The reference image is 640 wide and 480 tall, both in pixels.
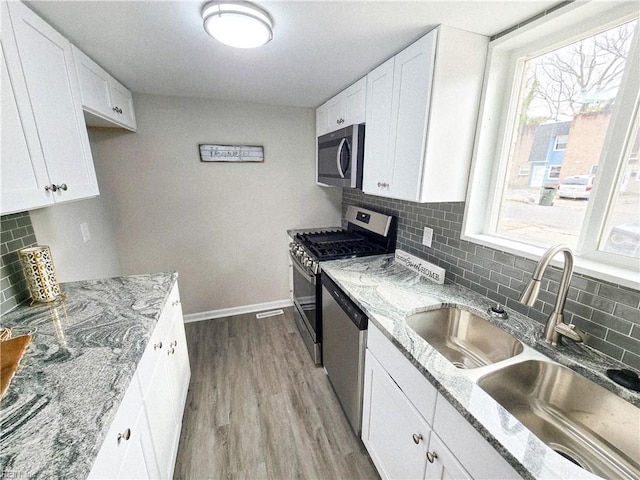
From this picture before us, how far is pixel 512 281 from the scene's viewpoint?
1.29m

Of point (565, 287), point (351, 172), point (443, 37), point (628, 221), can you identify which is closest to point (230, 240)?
point (351, 172)

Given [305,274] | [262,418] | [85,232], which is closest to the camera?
[262,418]

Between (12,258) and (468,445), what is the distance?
2.07m

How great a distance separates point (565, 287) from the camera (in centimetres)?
97

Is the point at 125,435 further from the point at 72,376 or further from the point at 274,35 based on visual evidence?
the point at 274,35

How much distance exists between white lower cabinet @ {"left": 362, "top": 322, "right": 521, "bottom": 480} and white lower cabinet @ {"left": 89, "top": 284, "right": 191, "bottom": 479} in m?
1.00

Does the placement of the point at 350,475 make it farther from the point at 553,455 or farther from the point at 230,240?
the point at 230,240

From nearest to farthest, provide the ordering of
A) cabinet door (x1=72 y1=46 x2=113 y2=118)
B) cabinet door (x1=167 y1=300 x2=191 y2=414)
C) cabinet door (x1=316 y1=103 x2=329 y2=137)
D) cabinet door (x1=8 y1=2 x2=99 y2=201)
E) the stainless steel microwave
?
cabinet door (x1=8 y1=2 x2=99 y2=201) → cabinet door (x1=72 y1=46 x2=113 y2=118) → cabinet door (x1=167 y1=300 x2=191 y2=414) → the stainless steel microwave → cabinet door (x1=316 y1=103 x2=329 y2=137)

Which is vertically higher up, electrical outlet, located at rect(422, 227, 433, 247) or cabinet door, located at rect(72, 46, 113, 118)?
cabinet door, located at rect(72, 46, 113, 118)

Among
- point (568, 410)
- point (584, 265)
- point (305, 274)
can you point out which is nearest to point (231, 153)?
point (305, 274)

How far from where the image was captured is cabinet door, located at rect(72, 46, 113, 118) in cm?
139

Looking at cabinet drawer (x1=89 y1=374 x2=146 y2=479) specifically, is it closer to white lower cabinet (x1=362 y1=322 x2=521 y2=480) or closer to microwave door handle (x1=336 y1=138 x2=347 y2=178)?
white lower cabinet (x1=362 y1=322 x2=521 y2=480)

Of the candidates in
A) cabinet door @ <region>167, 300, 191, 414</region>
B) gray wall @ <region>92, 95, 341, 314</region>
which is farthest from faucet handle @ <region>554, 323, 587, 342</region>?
gray wall @ <region>92, 95, 341, 314</region>

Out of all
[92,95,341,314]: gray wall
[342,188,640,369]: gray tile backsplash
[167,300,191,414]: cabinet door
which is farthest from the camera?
[92,95,341,314]: gray wall
